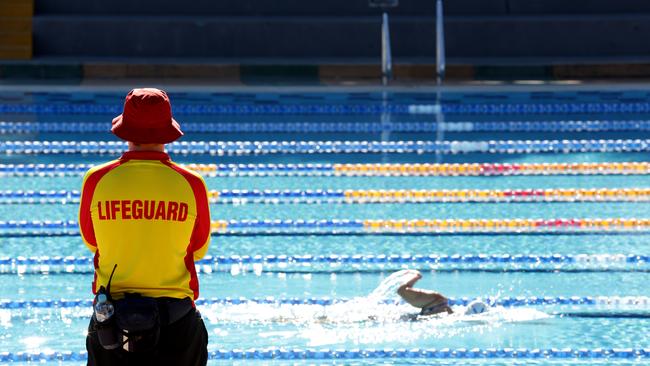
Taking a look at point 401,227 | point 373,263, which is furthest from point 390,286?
point 401,227

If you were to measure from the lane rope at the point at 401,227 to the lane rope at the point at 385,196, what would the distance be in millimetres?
605

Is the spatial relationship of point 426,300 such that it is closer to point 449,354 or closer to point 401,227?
point 449,354

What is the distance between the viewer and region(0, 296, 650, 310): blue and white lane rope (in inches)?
206

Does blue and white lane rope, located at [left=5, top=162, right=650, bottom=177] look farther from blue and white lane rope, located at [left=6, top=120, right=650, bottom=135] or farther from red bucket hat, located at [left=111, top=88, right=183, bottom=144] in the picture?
red bucket hat, located at [left=111, top=88, right=183, bottom=144]

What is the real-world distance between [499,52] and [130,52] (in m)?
3.70

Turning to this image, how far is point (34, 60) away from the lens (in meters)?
13.0

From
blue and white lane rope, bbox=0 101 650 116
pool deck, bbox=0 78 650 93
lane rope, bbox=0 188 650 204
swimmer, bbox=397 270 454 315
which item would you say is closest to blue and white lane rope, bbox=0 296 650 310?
swimmer, bbox=397 270 454 315

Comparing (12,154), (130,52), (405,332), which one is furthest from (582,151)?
(130,52)

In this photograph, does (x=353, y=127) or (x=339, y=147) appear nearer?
(x=339, y=147)

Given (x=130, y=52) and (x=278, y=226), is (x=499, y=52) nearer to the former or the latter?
(x=130, y=52)

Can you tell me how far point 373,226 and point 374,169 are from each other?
1.45 m

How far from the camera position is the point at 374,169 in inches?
320

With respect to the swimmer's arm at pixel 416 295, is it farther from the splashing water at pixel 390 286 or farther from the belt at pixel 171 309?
the belt at pixel 171 309

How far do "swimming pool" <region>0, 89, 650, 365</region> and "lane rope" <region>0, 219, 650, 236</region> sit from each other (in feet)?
0.03
